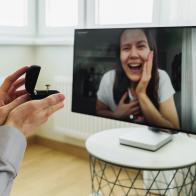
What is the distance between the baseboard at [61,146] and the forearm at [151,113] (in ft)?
4.26

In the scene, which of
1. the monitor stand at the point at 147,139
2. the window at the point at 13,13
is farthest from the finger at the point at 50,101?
the window at the point at 13,13

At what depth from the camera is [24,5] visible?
9.22 ft

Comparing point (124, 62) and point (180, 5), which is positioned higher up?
point (180, 5)

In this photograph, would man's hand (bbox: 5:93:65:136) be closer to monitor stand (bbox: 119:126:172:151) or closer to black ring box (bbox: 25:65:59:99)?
black ring box (bbox: 25:65:59:99)

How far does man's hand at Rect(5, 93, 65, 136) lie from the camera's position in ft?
1.91

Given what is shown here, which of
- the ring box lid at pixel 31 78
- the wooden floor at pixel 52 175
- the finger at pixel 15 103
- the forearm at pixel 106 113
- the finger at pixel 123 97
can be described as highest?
the ring box lid at pixel 31 78

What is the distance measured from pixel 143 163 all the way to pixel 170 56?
1.46 feet

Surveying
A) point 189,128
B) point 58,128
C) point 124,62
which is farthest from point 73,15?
point 189,128

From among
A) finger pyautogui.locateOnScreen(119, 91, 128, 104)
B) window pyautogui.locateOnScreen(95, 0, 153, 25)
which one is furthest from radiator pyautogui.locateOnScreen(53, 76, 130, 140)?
finger pyautogui.locateOnScreen(119, 91, 128, 104)

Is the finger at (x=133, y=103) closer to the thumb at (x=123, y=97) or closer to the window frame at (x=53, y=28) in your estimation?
the thumb at (x=123, y=97)

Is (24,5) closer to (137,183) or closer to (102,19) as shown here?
(102,19)

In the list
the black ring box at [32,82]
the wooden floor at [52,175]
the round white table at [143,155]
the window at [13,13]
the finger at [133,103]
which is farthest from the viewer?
the window at [13,13]

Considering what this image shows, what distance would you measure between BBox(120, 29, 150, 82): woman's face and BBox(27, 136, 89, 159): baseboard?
4.39ft

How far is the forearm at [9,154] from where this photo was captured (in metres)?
0.53
